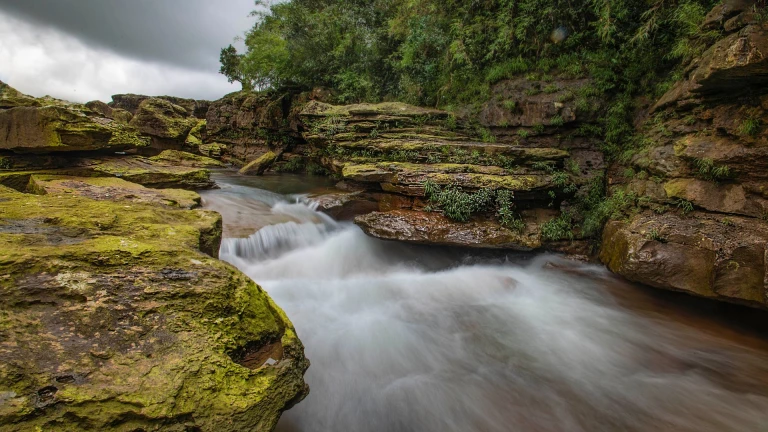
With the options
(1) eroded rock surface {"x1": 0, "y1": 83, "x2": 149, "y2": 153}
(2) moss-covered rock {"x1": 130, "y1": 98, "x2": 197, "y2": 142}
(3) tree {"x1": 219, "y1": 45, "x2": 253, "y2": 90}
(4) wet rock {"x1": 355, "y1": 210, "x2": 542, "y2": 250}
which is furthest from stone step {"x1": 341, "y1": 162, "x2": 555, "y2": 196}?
(3) tree {"x1": 219, "y1": 45, "x2": 253, "y2": 90}

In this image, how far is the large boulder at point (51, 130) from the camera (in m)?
6.86

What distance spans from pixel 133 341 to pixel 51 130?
26.3ft

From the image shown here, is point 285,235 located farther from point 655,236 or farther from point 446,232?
point 655,236

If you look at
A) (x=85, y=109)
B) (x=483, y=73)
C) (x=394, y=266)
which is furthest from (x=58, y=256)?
(x=483, y=73)

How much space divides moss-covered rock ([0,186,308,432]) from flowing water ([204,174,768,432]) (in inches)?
54.3

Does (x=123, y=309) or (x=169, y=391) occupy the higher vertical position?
(x=123, y=309)

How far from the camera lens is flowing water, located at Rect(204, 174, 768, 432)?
3664 mm

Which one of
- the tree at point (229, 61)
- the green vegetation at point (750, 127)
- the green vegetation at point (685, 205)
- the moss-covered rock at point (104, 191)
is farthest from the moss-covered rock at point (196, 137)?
the green vegetation at point (750, 127)

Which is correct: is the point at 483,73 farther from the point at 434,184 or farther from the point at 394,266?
the point at 394,266

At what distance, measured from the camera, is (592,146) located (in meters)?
9.09

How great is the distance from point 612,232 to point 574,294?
1.60m

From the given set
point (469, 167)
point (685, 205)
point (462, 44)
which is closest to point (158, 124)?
point (462, 44)

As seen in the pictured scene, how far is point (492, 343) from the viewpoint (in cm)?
495

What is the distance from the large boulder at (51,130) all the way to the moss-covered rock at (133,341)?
5.88m
